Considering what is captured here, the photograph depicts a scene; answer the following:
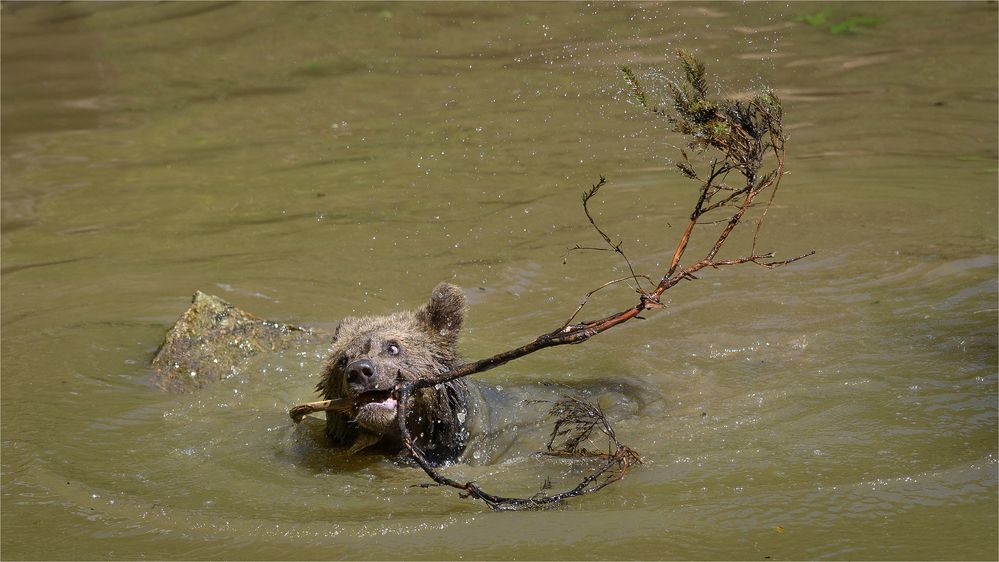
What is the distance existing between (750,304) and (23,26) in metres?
13.2

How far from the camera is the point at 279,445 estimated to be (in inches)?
250

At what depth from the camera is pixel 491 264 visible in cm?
924

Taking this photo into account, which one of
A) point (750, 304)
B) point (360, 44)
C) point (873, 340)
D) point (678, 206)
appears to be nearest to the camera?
point (873, 340)

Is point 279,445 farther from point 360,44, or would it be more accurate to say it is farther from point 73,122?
point 360,44

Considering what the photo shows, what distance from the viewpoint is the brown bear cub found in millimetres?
5824

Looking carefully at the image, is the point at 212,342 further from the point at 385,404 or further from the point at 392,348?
the point at 385,404

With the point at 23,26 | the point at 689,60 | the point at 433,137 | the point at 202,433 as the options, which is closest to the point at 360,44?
the point at 433,137

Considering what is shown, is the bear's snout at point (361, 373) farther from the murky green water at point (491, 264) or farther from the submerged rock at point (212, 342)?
the submerged rock at point (212, 342)

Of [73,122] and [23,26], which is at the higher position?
[23,26]

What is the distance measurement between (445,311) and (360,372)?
37.8 inches

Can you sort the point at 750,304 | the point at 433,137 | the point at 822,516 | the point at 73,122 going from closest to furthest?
the point at 822,516 < the point at 750,304 < the point at 433,137 < the point at 73,122

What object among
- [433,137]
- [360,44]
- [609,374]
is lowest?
[609,374]

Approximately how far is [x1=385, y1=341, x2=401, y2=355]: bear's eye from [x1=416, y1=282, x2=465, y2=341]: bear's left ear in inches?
15.3

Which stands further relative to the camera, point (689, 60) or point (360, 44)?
point (360, 44)
